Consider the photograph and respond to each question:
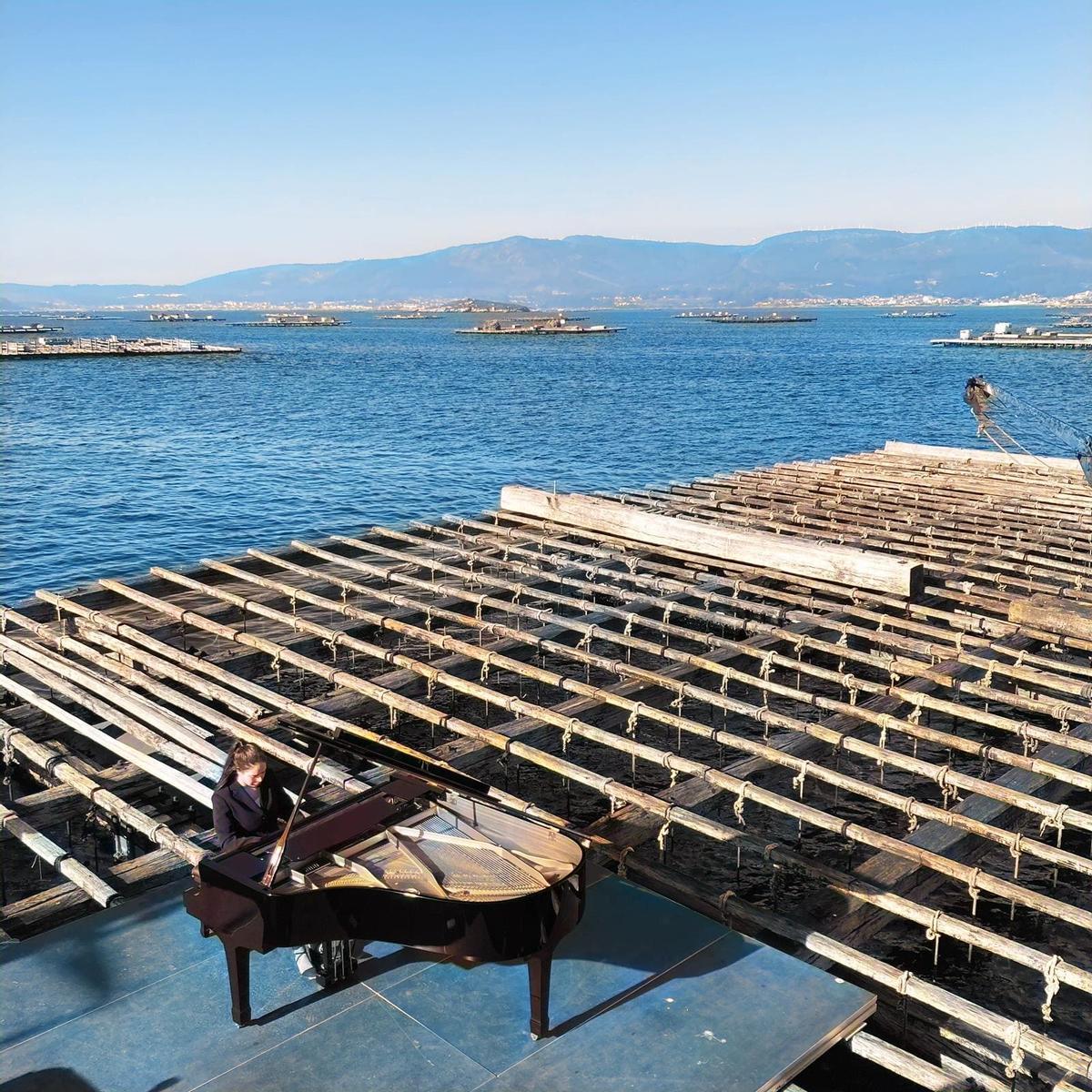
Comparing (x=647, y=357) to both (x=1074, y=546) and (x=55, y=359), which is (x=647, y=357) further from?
(x=1074, y=546)

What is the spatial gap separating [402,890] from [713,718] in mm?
8753

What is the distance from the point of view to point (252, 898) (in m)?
6.14

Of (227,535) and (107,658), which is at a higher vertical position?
(107,658)

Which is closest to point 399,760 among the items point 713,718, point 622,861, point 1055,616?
point 622,861

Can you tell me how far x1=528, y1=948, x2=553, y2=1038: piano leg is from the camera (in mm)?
6324

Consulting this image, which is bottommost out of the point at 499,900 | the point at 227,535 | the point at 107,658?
the point at 227,535

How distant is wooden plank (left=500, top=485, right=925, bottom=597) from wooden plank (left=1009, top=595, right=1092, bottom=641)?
1.63 m

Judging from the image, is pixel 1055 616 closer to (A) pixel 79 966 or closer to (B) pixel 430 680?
(B) pixel 430 680

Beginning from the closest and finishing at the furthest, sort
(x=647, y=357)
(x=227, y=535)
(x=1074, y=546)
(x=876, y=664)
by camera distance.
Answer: (x=876, y=664) < (x=1074, y=546) < (x=227, y=535) < (x=647, y=357)

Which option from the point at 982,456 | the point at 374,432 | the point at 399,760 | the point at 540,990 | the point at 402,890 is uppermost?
the point at 399,760

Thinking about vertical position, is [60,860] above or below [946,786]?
above

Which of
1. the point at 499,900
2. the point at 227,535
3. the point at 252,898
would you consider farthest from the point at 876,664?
the point at 227,535

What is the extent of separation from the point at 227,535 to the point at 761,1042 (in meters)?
27.8

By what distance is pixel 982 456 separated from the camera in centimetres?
2839
